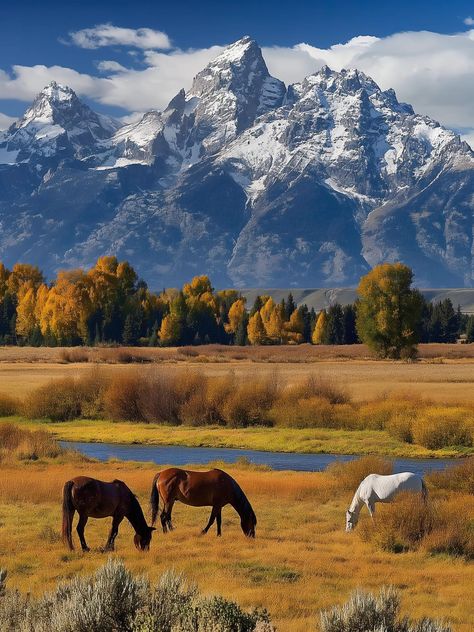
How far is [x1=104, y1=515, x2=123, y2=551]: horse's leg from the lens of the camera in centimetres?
1805

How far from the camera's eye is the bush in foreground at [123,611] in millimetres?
10164

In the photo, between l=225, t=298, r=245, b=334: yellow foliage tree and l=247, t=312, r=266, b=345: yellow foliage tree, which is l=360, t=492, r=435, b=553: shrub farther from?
l=225, t=298, r=245, b=334: yellow foliage tree

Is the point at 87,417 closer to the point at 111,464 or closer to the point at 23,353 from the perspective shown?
the point at 111,464

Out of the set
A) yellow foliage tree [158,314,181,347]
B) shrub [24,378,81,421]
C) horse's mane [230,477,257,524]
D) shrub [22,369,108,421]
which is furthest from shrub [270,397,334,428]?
yellow foliage tree [158,314,181,347]

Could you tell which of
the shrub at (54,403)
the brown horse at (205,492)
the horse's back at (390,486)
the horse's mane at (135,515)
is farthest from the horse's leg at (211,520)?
the shrub at (54,403)

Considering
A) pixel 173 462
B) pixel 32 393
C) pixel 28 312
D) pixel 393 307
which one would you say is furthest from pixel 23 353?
pixel 173 462

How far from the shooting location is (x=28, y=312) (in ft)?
473

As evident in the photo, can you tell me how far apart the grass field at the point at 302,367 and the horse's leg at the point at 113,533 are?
36.4 metres

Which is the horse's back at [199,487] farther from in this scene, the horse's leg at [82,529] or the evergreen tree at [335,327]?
the evergreen tree at [335,327]

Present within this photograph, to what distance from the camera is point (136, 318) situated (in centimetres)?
14400

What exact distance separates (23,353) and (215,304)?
57.4 metres

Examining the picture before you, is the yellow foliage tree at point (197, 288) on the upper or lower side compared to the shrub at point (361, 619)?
upper

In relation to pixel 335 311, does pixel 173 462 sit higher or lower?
lower

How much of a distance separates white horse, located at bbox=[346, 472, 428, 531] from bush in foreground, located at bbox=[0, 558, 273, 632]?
9.90m
